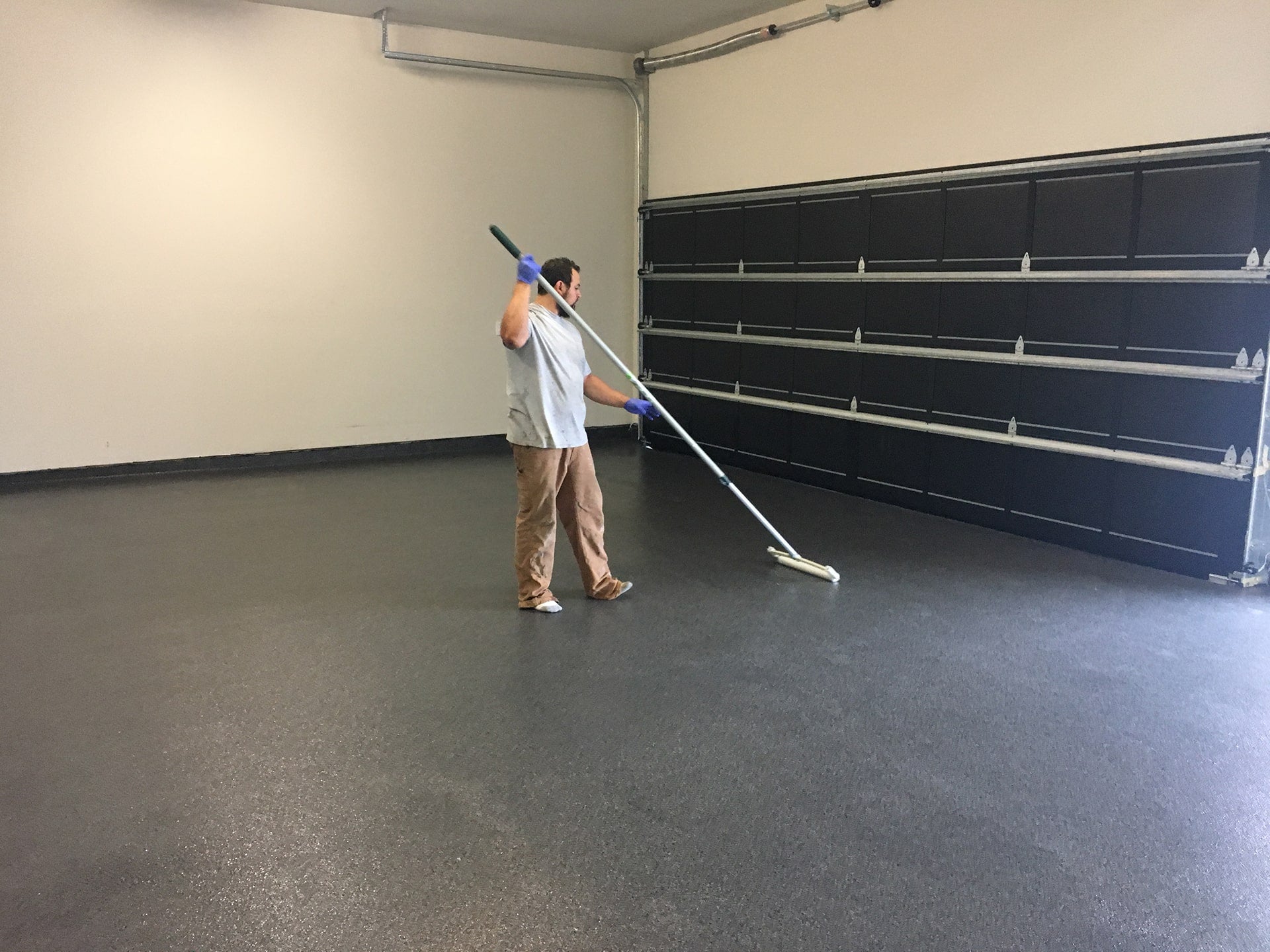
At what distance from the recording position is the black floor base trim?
6.40 m

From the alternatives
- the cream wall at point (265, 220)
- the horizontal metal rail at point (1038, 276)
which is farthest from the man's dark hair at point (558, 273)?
the cream wall at point (265, 220)

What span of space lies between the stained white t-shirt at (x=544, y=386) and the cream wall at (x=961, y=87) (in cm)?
278

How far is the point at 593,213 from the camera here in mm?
8070

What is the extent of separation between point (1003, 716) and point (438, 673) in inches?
73.7

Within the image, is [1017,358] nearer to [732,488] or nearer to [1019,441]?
[1019,441]

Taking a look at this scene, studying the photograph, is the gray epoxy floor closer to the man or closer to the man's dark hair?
the man

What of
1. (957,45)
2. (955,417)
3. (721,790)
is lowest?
(721,790)

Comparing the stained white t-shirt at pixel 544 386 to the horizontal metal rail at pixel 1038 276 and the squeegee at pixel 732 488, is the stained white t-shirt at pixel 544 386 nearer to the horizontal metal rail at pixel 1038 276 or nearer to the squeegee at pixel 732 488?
the squeegee at pixel 732 488

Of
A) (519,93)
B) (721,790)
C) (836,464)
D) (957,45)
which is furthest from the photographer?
(519,93)

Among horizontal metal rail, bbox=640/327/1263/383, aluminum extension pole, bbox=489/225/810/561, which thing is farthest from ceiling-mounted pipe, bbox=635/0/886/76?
aluminum extension pole, bbox=489/225/810/561

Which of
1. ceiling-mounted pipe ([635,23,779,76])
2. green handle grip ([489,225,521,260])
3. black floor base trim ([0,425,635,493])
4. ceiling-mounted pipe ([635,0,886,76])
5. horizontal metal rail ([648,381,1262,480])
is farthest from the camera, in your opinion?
ceiling-mounted pipe ([635,23,779,76])

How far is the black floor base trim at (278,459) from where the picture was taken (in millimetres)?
6398

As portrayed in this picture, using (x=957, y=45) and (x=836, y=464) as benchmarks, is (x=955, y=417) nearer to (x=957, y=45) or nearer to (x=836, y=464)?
(x=836, y=464)

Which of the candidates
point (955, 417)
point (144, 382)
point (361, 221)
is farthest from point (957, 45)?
point (144, 382)
